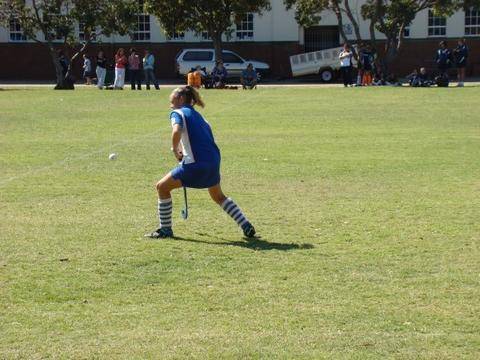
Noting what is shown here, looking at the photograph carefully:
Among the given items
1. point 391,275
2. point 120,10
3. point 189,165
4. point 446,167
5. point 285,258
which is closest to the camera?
point 391,275

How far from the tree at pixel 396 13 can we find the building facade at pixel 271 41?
561cm

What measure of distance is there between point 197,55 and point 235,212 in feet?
140

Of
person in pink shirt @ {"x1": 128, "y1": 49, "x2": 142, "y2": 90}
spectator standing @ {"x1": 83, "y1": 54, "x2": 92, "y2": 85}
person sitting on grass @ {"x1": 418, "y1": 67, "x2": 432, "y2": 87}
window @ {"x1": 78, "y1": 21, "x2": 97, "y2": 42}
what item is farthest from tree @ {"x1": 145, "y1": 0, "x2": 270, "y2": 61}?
person sitting on grass @ {"x1": 418, "y1": 67, "x2": 432, "y2": 87}

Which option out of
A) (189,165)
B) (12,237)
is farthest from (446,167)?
(12,237)

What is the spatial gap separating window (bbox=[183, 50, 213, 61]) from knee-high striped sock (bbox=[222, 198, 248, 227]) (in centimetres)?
4191

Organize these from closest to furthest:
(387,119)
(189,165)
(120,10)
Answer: (189,165) → (387,119) → (120,10)

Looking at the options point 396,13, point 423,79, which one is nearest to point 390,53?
point 396,13

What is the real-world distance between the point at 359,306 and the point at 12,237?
13.6ft

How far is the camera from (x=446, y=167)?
15.0m

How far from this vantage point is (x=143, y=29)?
185 ft

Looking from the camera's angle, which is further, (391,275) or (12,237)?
(12,237)

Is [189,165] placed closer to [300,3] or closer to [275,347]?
[275,347]

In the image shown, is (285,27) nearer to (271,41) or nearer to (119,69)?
(271,41)

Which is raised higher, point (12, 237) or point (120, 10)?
point (120, 10)
